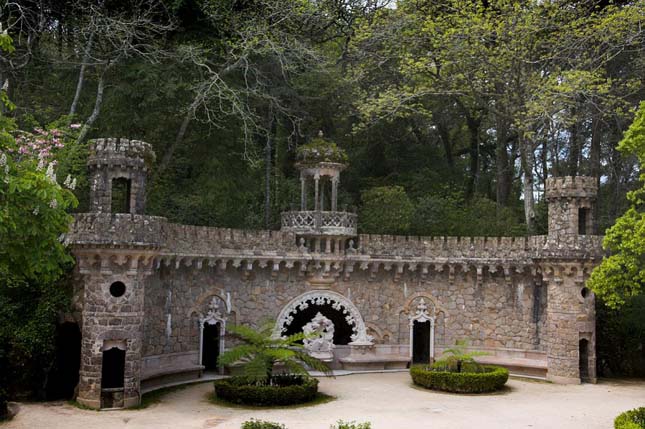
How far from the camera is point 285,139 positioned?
33.7 m

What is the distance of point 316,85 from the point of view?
32719mm

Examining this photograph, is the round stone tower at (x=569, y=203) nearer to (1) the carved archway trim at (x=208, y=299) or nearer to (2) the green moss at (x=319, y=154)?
(2) the green moss at (x=319, y=154)

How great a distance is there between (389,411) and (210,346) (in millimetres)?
8574

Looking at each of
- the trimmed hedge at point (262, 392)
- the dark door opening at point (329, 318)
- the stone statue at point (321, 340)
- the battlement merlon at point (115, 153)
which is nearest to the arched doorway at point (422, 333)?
the dark door opening at point (329, 318)

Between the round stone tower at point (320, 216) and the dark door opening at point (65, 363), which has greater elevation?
the round stone tower at point (320, 216)

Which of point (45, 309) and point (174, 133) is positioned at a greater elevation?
point (174, 133)

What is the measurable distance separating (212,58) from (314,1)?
6.09 meters

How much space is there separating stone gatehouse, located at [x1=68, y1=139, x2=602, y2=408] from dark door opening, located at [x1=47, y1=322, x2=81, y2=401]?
51.3 inches

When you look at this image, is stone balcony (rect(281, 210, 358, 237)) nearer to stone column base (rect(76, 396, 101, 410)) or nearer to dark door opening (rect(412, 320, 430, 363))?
dark door opening (rect(412, 320, 430, 363))

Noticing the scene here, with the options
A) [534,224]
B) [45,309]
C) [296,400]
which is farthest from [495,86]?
[45,309]

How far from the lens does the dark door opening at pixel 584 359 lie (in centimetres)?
2431

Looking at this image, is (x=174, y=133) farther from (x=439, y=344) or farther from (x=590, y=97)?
(x=590, y=97)

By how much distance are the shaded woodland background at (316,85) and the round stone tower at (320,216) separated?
2.44 metres

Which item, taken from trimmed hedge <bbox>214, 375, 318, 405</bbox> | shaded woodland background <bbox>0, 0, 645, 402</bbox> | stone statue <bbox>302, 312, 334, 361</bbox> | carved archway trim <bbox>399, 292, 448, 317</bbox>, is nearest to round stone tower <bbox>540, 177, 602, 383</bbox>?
shaded woodland background <bbox>0, 0, 645, 402</bbox>
